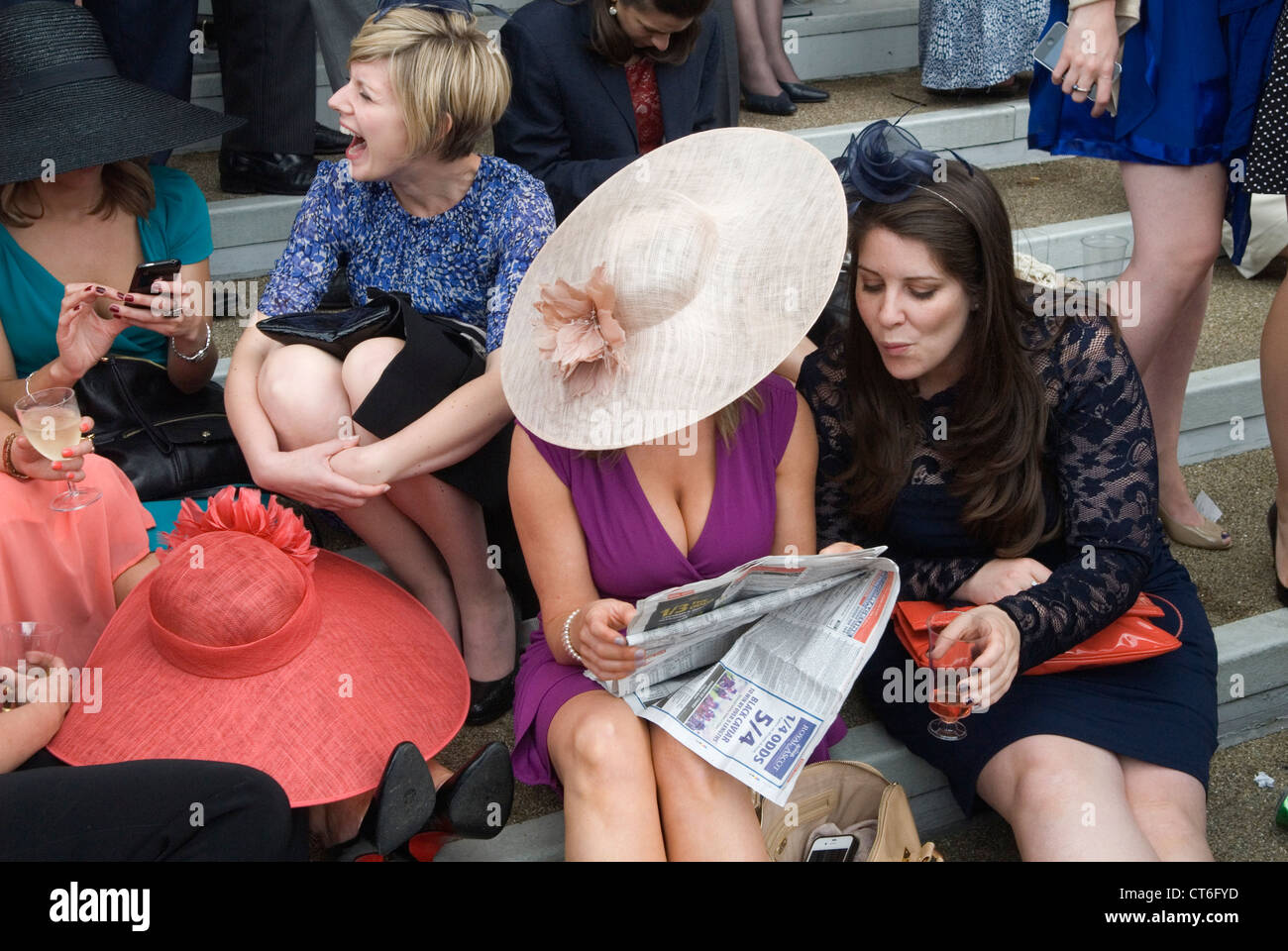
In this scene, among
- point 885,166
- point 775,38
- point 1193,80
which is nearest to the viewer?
point 885,166

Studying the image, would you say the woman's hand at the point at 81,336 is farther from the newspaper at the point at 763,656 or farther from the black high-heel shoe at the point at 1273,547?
the black high-heel shoe at the point at 1273,547

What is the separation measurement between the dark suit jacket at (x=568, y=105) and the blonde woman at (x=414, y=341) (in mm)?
414

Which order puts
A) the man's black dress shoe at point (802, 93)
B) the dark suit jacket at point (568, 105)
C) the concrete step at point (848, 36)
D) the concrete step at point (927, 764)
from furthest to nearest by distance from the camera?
the concrete step at point (848, 36) → the man's black dress shoe at point (802, 93) → the dark suit jacket at point (568, 105) → the concrete step at point (927, 764)

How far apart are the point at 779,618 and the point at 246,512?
100 cm

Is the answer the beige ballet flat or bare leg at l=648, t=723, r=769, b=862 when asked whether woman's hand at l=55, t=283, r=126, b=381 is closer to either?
bare leg at l=648, t=723, r=769, b=862

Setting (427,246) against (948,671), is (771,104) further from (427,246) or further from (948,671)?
(948,671)

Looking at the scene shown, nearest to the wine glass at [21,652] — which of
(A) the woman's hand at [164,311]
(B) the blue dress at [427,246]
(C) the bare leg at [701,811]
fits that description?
(A) the woman's hand at [164,311]

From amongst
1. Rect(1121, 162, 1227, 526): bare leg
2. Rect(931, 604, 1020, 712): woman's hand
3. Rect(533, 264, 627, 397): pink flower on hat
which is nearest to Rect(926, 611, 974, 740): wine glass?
Rect(931, 604, 1020, 712): woman's hand

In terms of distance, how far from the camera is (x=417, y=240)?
2.99 m

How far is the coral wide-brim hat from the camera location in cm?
221

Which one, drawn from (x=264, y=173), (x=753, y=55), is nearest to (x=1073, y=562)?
(x=264, y=173)

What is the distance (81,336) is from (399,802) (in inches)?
49.5

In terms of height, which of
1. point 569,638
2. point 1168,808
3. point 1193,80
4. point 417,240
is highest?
point 1193,80

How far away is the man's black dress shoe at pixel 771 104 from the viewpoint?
204 inches
